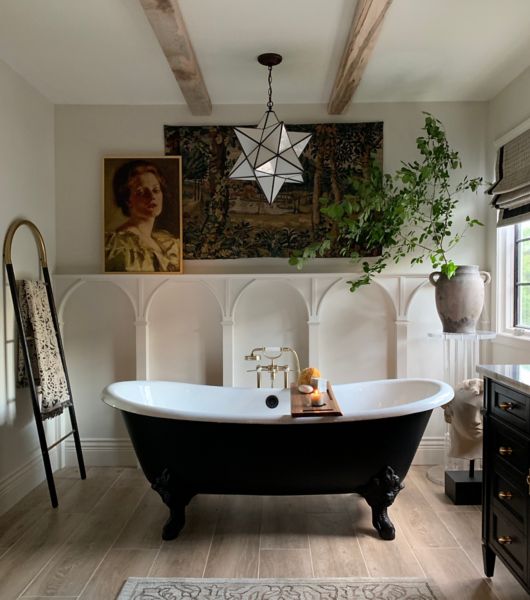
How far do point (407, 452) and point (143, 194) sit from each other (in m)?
2.42

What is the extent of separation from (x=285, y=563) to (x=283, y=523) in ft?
1.25

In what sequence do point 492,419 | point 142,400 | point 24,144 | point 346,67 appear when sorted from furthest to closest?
point 24,144
point 142,400
point 346,67
point 492,419

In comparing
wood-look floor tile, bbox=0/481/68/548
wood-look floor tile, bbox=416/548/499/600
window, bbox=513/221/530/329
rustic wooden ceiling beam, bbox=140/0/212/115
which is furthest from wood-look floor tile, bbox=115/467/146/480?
window, bbox=513/221/530/329

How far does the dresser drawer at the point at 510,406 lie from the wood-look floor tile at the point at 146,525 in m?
1.70

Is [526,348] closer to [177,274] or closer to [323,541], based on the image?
[323,541]

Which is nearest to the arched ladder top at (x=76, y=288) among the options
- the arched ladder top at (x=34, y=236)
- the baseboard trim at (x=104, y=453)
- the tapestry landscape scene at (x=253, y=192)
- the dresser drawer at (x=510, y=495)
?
the arched ladder top at (x=34, y=236)

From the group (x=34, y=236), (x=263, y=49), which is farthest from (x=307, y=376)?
(x=34, y=236)

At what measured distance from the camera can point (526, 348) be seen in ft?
9.70

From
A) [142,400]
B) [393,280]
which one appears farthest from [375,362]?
[142,400]

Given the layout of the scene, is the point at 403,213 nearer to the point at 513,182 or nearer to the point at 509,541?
the point at 513,182

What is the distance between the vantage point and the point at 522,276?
10.6ft

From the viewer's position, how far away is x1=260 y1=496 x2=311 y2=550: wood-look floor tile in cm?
247

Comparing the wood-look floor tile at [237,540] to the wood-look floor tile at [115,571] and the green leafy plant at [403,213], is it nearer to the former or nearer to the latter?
the wood-look floor tile at [115,571]

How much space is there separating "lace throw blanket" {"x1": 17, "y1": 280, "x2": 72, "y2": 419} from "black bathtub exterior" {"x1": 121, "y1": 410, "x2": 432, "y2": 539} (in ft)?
2.59
